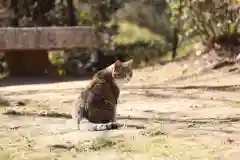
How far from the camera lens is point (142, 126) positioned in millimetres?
3535

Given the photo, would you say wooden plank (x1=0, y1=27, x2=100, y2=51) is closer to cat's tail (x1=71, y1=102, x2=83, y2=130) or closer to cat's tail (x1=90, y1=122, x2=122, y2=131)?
cat's tail (x1=71, y1=102, x2=83, y2=130)

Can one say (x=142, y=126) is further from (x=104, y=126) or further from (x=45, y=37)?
(x=45, y=37)

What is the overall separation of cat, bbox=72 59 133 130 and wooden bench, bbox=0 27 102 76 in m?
4.59

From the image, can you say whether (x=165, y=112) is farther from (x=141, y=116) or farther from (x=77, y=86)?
(x=77, y=86)

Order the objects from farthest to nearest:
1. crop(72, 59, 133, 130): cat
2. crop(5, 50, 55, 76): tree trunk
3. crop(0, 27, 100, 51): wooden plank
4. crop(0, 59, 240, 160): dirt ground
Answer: crop(5, 50, 55, 76): tree trunk → crop(0, 27, 100, 51): wooden plank → crop(72, 59, 133, 130): cat → crop(0, 59, 240, 160): dirt ground

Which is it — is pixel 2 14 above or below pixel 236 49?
above

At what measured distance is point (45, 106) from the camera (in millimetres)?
4828

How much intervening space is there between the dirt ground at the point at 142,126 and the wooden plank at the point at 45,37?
1.70 m

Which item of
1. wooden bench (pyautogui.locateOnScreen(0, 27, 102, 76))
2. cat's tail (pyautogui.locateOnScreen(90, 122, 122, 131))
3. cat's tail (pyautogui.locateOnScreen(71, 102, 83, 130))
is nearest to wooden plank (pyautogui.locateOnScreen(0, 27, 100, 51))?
wooden bench (pyautogui.locateOnScreen(0, 27, 102, 76))

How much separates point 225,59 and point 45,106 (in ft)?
12.0

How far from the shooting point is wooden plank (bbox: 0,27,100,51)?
773cm

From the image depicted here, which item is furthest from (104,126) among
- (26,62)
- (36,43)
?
(26,62)

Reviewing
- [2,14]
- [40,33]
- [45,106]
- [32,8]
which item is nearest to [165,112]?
[45,106]

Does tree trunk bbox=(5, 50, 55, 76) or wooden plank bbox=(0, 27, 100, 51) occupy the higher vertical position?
wooden plank bbox=(0, 27, 100, 51)
